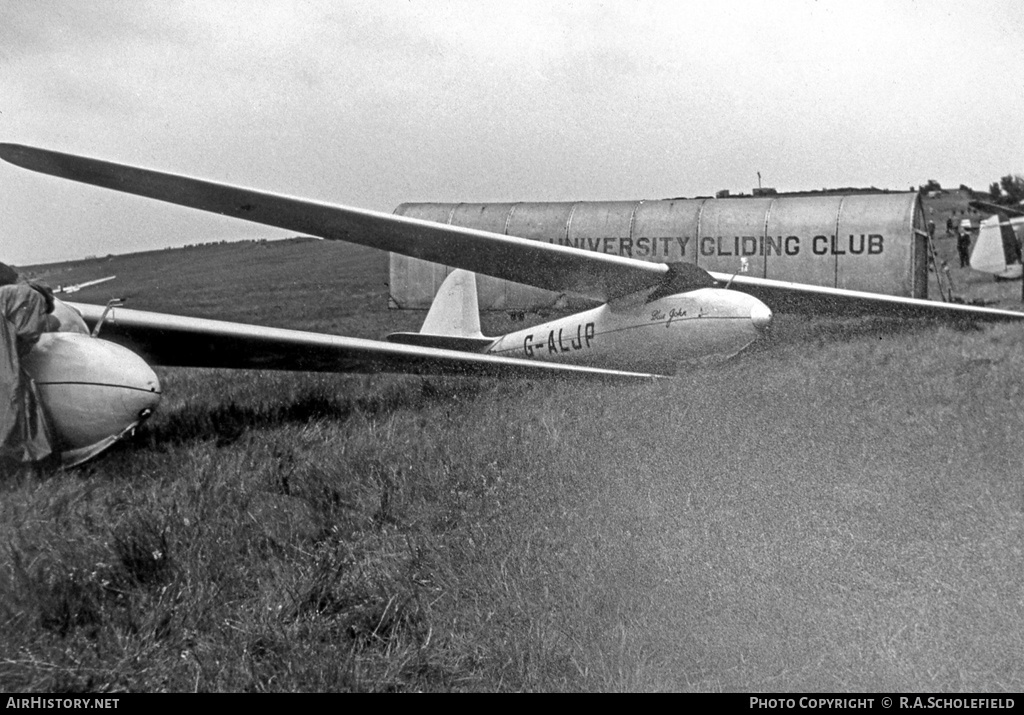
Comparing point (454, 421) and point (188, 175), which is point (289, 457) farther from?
point (188, 175)

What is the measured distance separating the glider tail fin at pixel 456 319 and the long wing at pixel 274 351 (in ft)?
11.9

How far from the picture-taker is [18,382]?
3.94 m

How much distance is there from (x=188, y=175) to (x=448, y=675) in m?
4.18

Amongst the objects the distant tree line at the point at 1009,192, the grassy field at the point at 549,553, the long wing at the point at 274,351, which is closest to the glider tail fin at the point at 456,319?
the long wing at the point at 274,351

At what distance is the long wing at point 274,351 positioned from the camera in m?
5.45

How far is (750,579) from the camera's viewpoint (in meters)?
2.39

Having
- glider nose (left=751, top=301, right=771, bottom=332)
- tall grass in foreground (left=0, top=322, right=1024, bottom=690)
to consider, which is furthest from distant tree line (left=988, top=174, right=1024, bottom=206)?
tall grass in foreground (left=0, top=322, right=1024, bottom=690)

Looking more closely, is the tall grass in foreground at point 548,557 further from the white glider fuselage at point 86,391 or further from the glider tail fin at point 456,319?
the glider tail fin at point 456,319

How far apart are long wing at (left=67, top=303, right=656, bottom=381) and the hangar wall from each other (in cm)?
626

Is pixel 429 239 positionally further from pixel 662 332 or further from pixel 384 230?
pixel 662 332

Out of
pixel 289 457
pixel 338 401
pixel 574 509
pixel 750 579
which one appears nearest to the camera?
pixel 750 579

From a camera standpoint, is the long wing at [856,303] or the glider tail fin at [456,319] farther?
the glider tail fin at [456,319]
